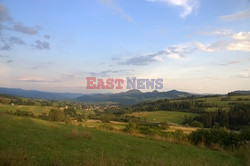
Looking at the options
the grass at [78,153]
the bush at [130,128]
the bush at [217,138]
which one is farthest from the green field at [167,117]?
the grass at [78,153]

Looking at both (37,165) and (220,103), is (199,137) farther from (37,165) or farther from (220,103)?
(220,103)

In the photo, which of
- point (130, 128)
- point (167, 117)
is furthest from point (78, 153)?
point (167, 117)

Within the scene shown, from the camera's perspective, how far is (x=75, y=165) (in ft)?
23.4

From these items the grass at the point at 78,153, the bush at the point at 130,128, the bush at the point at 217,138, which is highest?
the grass at the point at 78,153

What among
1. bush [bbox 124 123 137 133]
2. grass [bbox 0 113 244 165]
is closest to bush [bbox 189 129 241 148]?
grass [bbox 0 113 244 165]

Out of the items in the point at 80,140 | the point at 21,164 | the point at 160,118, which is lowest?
the point at 160,118

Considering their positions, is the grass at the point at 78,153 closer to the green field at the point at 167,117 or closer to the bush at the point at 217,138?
the bush at the point at 217,138

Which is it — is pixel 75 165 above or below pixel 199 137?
above

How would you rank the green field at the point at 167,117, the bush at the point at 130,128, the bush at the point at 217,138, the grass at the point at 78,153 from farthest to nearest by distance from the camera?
the green field at the point at 167,117 → the bush at the point at 130,128 → the bush at the point at 217,138 → the grass at the point at 78,153

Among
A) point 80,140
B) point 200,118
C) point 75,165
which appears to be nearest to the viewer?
point 75,165

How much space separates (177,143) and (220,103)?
101 meters

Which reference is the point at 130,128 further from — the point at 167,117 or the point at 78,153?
the point at 167,117

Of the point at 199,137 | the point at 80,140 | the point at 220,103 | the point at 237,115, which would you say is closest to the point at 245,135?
the point at 199,137

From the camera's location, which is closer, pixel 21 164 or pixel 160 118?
pixel 21 164
